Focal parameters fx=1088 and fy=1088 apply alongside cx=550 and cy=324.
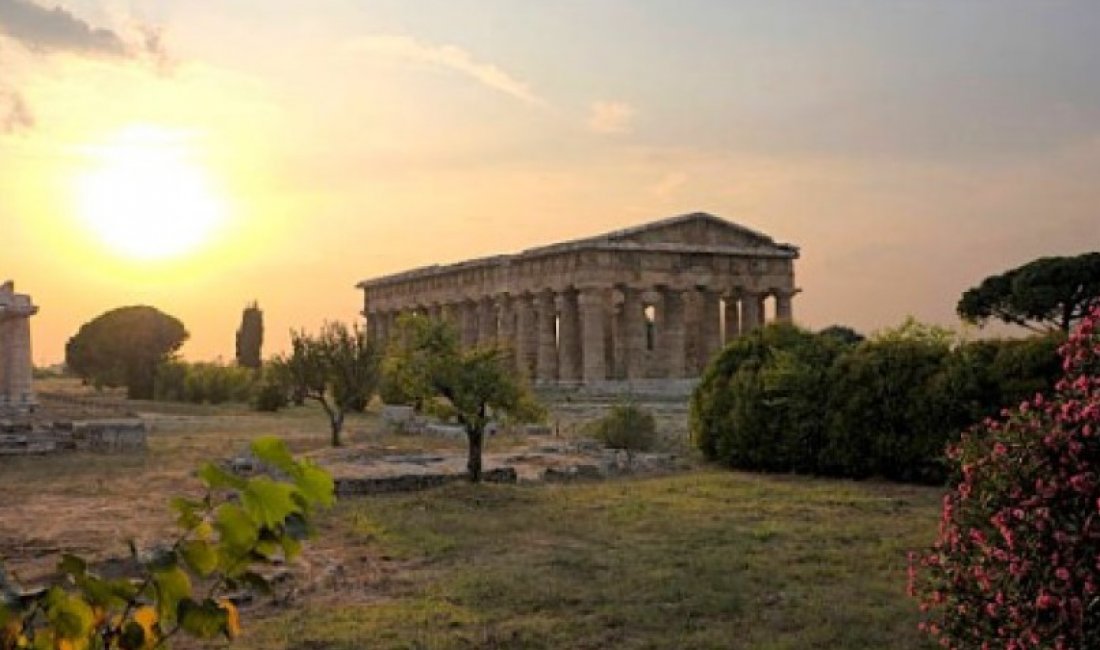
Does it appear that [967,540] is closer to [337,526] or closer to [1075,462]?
[1075,462]

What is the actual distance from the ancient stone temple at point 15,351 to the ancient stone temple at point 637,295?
75.3 feet

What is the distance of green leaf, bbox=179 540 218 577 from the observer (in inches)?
81.0

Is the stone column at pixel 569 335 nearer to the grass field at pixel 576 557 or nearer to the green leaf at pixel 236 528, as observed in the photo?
the grass field at pixel 576 557

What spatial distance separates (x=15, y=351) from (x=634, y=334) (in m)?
Answer: 28.3

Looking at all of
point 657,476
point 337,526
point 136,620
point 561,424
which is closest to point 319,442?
point 561,424

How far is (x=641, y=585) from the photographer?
956 cm

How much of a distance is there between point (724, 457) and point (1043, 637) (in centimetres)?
1564

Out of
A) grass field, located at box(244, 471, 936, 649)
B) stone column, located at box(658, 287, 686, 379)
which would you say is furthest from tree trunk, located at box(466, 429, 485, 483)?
stone column, located at box(658, 287, 686, 379)

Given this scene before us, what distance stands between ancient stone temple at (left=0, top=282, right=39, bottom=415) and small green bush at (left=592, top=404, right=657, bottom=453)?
1929 centimetres

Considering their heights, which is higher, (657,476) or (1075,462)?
(1075,462)

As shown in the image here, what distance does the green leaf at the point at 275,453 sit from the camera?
78.9 inches

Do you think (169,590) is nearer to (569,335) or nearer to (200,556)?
(200,556)

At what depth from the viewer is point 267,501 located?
1986mm

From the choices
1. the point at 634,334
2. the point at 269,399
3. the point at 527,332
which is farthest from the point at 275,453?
the point at 527,332
